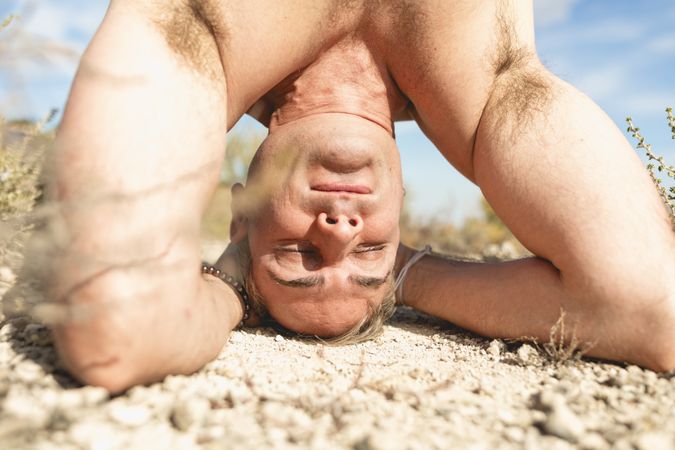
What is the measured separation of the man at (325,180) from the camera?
1492mm

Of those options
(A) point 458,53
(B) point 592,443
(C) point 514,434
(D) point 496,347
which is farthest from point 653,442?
(A) point 458,53

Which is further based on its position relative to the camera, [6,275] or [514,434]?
[6,275]

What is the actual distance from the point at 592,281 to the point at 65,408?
1562mm

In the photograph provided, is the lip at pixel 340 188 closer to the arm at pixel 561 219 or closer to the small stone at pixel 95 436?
the arm at pixel 561 219

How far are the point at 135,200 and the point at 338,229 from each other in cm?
73

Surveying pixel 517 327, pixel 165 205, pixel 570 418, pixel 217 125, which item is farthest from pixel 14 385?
pixel 517 327

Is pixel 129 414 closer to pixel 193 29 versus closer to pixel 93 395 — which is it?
pixel 93 395

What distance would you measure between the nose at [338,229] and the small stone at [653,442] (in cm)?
104

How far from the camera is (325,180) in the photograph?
210cm

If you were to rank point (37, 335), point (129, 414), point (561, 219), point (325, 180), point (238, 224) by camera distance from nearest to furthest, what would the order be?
→ point (129, 414) → point (37, 335) → point (561, 219) → point (325, 180) → point (238, 224)

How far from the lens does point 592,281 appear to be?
6.35 feet

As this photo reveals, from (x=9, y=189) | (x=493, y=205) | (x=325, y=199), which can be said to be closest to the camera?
(x=325, y=199)

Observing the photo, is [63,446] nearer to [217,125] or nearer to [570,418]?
[217,125]

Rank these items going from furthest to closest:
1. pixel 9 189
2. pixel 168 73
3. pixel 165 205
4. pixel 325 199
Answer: pixel 9 189
pixel 325 199
pixel 168 73
pixel 165 205
